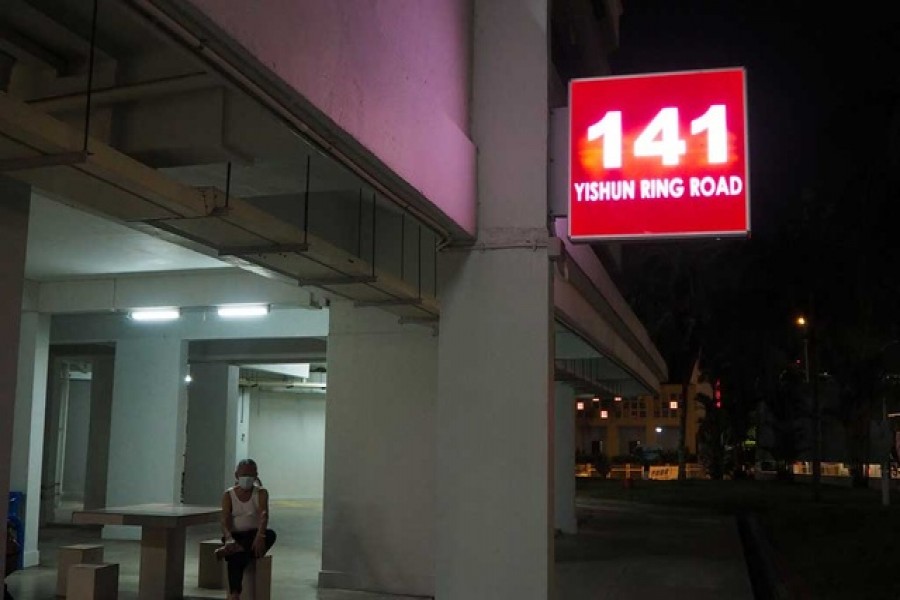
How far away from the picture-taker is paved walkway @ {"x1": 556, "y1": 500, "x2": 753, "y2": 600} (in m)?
11.8

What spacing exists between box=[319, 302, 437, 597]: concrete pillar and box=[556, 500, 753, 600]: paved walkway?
2065 mm

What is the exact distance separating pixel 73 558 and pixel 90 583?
2.62 ft

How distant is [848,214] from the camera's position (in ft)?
76.0

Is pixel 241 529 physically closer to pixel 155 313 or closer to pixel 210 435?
pixel 155 313

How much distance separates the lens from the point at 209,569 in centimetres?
1103

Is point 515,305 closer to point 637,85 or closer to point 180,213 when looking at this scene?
point 637,85

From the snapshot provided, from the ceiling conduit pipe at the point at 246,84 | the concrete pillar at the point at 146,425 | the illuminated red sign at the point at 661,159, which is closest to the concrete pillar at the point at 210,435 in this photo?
the concrete pillar at the point at 146,425

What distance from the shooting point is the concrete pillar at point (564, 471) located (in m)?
18.1

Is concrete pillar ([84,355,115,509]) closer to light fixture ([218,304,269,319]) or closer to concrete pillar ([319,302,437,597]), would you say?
light fixture ([218,304,269,319])

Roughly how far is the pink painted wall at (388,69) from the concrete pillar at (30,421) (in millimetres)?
7693

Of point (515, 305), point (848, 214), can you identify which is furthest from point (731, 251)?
point (515, 305)

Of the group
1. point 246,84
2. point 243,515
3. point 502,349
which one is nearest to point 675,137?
point 502,349

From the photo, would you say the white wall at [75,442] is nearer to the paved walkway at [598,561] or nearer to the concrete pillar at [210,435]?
the concrete pillar at [210,435]

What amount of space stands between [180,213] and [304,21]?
70.3 inches
